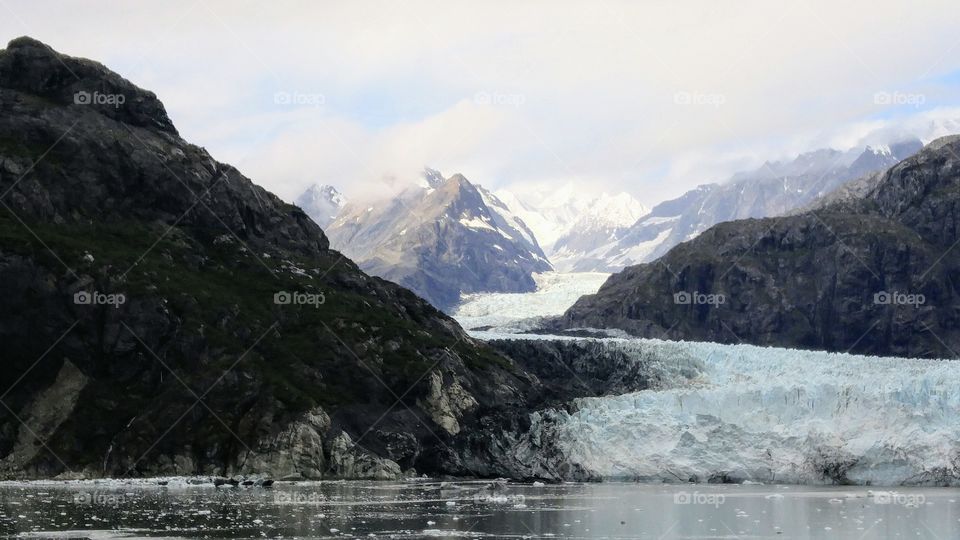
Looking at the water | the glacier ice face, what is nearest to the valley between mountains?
the glacier ice face

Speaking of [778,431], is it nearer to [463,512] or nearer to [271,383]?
[271,383]

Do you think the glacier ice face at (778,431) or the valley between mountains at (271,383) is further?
the glacier ice face at (778,431)

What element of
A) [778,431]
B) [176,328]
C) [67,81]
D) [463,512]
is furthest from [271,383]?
[67,81]

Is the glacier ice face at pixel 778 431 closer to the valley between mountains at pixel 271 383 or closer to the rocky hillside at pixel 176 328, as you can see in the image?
the valley between mountains at pixel 271 383

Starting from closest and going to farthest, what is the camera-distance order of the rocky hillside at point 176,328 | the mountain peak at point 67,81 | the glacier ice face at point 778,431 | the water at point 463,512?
the water at point 463,512 < the rocky hillside at point 176,328 < the glacier ice face at point 778,431 < the mountain peak at point 67,81

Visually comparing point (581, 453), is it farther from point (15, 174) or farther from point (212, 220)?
point (15, 174)

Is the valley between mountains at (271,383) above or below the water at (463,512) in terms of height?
above

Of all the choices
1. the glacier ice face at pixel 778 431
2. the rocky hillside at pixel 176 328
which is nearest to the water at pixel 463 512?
the glacier ice face at pixel 778 431
